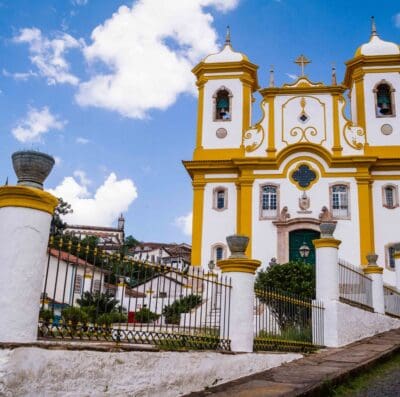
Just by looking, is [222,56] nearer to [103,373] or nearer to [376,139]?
[376,139]

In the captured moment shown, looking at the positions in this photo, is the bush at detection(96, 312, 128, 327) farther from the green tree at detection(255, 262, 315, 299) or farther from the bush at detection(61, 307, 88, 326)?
the green tree at detection(255, 262, 315, 299)

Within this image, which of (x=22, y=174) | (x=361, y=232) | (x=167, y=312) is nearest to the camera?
(x=22, y=174)

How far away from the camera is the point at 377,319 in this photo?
11742 mm

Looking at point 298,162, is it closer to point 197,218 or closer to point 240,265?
point 197,218

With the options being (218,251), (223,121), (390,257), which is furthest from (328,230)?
(223,121)

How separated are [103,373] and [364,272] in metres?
8.79

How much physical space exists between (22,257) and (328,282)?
6693mm

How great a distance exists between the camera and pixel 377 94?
23.4m

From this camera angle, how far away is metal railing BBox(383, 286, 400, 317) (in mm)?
12896

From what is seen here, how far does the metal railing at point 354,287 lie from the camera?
10.3 meters

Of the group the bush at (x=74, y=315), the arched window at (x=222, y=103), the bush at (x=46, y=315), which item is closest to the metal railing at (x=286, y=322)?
the bush at (x=74, y=315)

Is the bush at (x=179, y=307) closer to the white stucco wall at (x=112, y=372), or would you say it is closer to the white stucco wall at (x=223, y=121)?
the white stucco wall at (x=112, y=372)

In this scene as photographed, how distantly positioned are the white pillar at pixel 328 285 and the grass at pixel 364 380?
4.06 ft

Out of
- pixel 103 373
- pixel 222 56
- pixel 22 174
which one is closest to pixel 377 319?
pixel 103 373
